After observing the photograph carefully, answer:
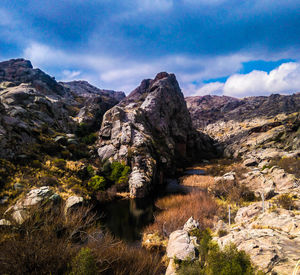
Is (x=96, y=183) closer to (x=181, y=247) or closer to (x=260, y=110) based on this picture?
(x=181, y=247)

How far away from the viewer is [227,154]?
310 ft

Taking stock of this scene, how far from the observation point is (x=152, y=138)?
57.9 m

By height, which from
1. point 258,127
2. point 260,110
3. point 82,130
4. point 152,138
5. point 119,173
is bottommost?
point 119,173

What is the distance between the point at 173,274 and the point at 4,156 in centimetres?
2866

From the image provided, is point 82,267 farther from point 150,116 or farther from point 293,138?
point 293,138

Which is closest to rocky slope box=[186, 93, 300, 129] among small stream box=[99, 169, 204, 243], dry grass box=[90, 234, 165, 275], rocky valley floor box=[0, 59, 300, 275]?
rocky valley floor box=[0, 59, 300, 275]

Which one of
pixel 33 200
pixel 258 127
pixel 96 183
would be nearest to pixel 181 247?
pixel 33 200

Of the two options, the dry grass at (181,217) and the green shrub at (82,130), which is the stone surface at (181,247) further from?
the green shrub at (82,130)

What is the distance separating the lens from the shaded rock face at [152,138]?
43097mm

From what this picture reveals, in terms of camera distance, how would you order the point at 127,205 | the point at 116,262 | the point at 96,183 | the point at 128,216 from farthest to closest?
the point at 96,183
the point at 127,205
the point at 128,216
the point at 116,262

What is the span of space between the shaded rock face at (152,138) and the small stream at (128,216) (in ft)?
12.7

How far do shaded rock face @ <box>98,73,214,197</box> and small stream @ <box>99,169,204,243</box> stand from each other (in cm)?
387

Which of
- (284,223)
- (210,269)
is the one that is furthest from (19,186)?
(284,223)

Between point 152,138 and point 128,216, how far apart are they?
3518 centimetres
